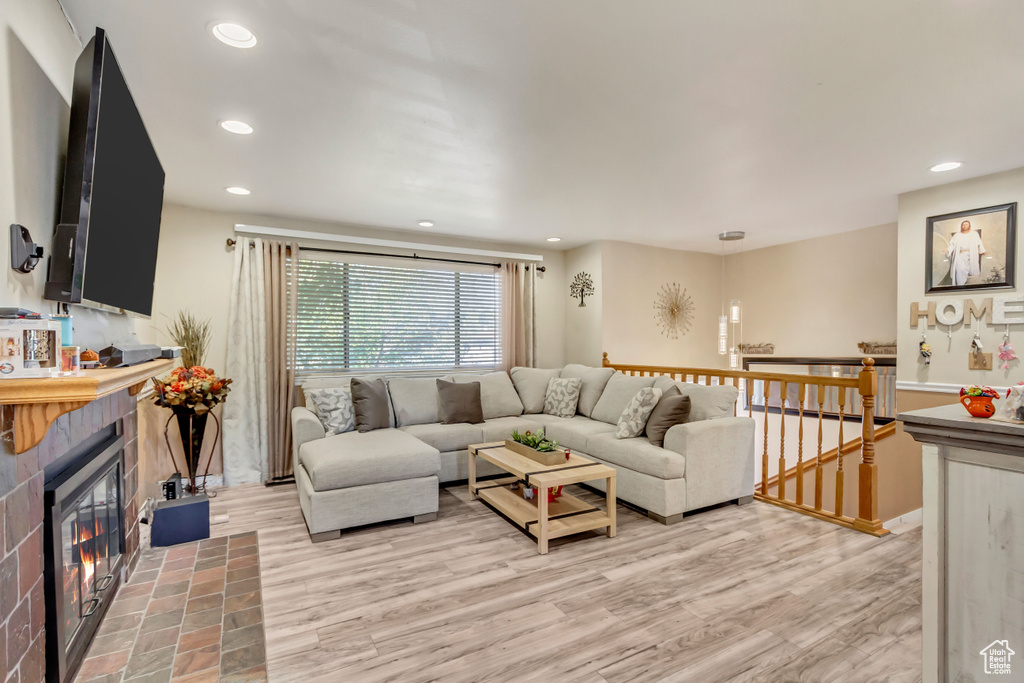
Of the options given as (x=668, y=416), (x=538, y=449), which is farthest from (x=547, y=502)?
(x=668, y=416)

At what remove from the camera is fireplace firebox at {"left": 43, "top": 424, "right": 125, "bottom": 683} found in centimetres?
156

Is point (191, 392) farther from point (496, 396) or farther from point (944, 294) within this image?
point (944, 294)

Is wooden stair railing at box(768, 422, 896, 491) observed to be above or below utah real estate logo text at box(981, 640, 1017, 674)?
below

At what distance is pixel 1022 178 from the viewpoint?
10.7ft

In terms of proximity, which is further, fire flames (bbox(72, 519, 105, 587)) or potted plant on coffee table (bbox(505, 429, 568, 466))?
potted plant on coffee table (bbox(505, 429, 568, 466))

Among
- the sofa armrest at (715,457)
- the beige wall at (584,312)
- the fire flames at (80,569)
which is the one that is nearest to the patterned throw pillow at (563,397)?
the beige wall at (584,312)

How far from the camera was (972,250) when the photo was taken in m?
3.46

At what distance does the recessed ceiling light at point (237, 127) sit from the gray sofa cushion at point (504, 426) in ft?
9.20

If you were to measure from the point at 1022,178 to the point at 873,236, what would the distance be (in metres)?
1.72

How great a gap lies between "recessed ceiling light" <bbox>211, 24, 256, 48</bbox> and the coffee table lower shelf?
2677mm

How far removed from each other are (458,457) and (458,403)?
1.65 feet

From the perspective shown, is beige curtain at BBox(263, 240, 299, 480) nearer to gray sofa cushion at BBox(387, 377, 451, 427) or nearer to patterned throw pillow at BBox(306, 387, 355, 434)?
patterned throw pillow at BBox(306, 387, 355, 434)

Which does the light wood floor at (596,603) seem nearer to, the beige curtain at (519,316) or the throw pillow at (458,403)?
the throw pillow at (458,403)

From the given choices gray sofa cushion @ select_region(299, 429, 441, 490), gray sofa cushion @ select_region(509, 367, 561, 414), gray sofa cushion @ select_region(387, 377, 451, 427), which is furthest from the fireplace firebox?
gray sofa cushion @ select_region(509, 367, 561, 414)
